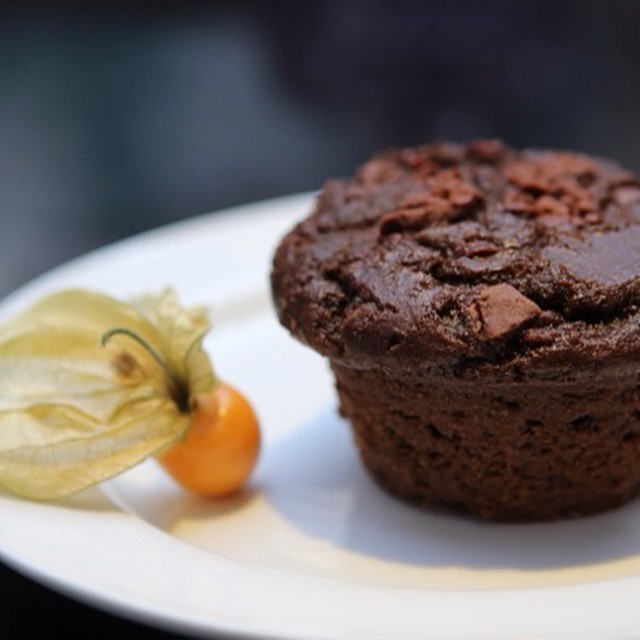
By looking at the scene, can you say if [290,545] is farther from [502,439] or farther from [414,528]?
[502,439]

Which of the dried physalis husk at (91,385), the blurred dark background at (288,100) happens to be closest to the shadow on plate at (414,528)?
the dried physalis husk at (91,385)

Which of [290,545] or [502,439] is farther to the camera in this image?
[290,545]

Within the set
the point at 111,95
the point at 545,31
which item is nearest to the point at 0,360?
the point at 111,95

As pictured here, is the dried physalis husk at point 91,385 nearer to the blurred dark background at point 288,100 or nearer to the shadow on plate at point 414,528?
the shadow on plate at point 414,528

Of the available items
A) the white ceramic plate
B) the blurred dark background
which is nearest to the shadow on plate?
the white ceramic plate

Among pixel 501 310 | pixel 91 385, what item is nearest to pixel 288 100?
pixel 91 385

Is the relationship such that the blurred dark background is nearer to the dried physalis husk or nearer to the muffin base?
the dried physalis husk

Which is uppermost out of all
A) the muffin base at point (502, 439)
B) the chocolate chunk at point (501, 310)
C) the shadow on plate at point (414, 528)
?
the chocolate chunk at point (501, 310)

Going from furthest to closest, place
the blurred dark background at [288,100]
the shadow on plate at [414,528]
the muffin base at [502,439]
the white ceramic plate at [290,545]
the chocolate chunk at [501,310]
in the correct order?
the blurred dark background at [288,100] → the shadow on plate at [414,528] → the muffin base at [502,439] → the chocolate chunk at [501,310] → the white ceramic plate at [290,545]
